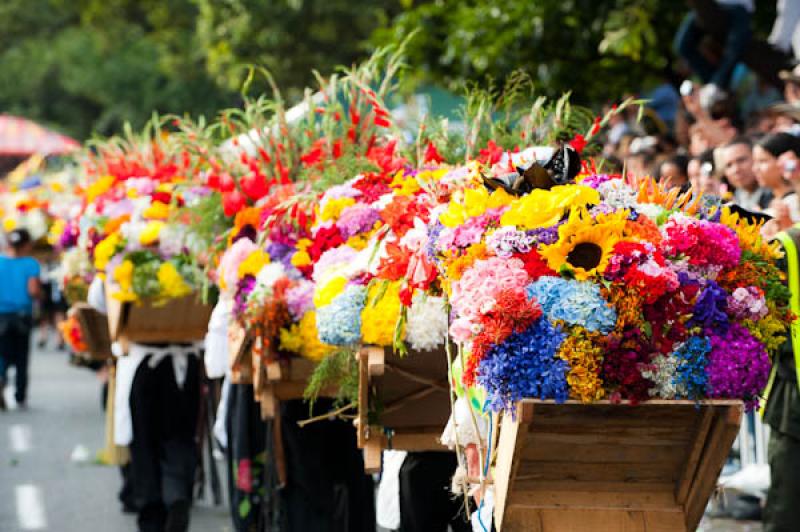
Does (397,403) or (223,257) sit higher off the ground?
(223,257)

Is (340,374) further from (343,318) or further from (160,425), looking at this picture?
(160,425)

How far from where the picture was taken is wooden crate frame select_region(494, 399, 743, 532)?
4.34m

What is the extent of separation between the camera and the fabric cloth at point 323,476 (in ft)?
23.9

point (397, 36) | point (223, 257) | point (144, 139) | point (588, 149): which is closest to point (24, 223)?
point (397, 36)

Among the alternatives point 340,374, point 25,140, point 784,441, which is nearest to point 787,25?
point 784,441

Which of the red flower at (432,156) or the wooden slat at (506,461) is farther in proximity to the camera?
the red flower at (432,156)

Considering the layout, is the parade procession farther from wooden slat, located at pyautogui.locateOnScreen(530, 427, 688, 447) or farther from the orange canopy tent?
the orange canopy tent

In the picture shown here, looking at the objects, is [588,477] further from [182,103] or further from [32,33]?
[32,33]

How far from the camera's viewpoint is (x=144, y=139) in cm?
1046

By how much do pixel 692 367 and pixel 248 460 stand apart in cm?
420

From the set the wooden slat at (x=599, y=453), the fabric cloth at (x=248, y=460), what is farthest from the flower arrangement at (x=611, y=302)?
the fabric cloth at (x=248, y=460)

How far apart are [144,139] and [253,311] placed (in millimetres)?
3857

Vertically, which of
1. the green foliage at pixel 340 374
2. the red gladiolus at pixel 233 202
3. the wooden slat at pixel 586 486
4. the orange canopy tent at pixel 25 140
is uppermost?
the orange canopy tent at pixel 25 140

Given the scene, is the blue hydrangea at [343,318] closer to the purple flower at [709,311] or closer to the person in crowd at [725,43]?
the purple flower at [709,311]
